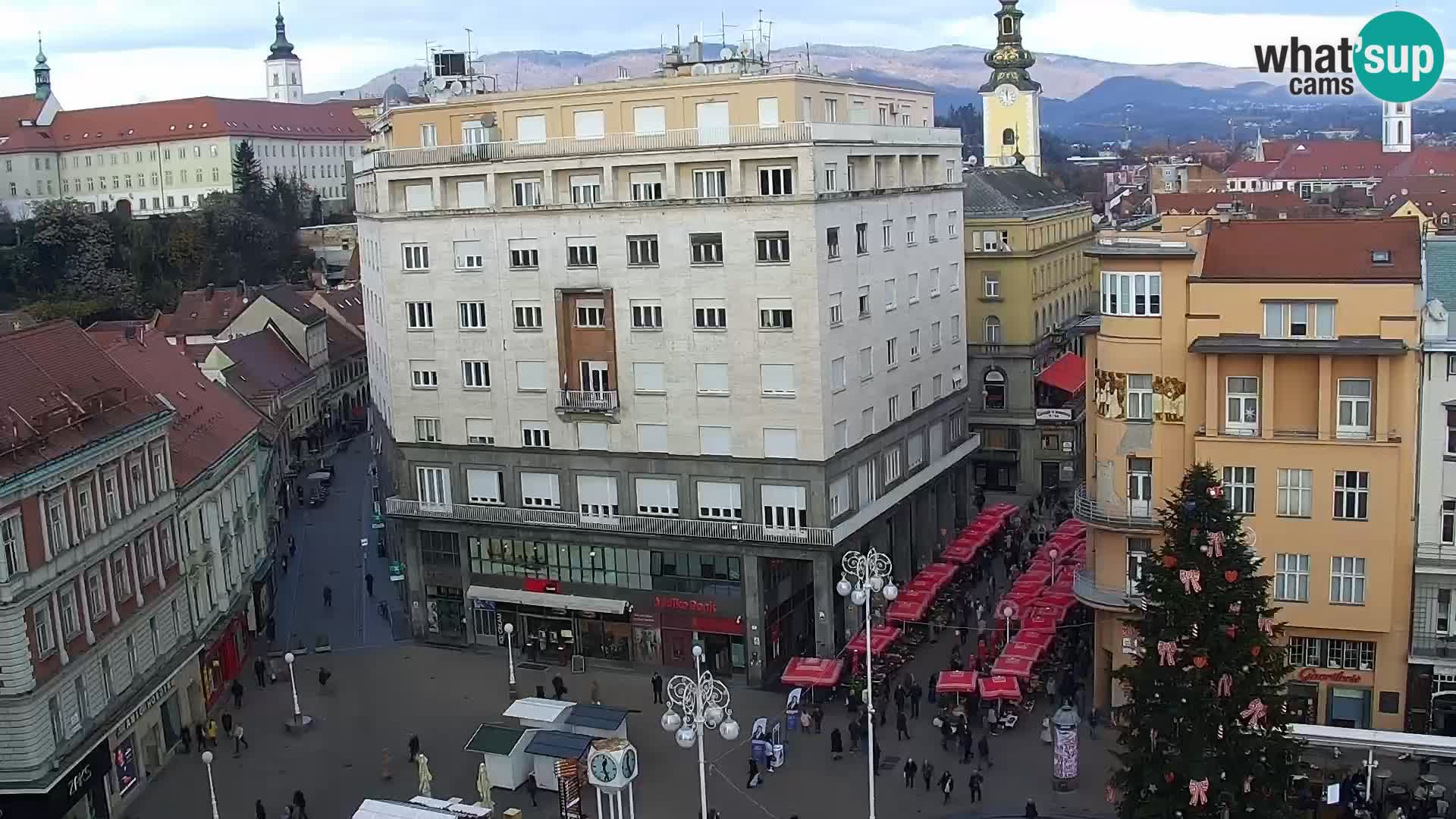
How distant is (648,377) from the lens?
54.6 meters

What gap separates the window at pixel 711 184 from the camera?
52.7 metres

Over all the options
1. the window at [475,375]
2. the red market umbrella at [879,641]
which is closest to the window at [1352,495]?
the red market umbrella at [879,641]

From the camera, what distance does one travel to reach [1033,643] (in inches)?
1972

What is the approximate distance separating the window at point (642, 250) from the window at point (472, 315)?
664 cm

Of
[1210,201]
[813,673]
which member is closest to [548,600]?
[813,673]

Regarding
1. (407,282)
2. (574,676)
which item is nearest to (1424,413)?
(574,676)

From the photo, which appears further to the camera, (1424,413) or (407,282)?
(407,282)

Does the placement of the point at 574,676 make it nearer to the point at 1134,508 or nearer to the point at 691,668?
the point at 691,668

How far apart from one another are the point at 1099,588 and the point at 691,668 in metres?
16.0

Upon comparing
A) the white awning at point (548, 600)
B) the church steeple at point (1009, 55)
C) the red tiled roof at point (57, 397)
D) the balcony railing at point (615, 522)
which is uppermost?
the church steeple at point (1009, 55)

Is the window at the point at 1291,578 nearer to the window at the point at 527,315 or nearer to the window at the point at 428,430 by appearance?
the window at the point at 527,315

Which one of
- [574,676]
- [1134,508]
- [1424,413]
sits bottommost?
[574,676]

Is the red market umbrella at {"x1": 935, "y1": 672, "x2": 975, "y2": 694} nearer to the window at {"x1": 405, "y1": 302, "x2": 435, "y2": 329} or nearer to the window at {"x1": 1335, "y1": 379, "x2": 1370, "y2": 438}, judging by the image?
the window at {"x1": 1335, "y1": 379, "x2": 1370, "y2": 438}

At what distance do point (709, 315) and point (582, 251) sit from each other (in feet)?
18.0
